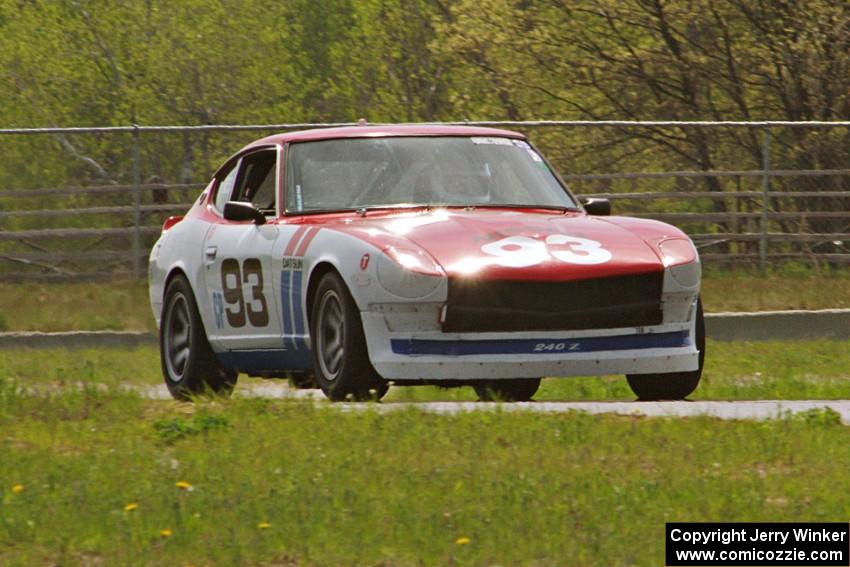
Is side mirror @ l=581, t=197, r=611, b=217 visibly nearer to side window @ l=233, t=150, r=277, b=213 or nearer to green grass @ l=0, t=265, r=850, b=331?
side window @ l=233, t=150, r=277, b=213

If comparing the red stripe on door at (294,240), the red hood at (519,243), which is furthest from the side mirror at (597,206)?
the red stripe on door at (294,240)

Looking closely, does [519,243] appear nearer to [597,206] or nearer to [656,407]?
[656,407]

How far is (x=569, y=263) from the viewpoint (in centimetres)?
990

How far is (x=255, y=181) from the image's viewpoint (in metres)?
12.4

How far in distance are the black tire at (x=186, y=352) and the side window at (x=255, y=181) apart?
70 cm

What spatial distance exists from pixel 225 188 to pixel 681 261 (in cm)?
356

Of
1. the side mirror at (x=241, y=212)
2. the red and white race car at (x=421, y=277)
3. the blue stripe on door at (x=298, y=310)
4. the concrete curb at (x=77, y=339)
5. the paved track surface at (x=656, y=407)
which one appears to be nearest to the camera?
the paved track surface at (x=656, y=407)

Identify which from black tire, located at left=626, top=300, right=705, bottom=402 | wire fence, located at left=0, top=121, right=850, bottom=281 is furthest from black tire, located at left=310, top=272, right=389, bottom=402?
wire fence, located at left=0, top=121, right=850, bottom=281

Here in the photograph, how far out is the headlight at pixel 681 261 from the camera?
1020 cm

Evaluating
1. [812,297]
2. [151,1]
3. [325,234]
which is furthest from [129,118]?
[325,234]

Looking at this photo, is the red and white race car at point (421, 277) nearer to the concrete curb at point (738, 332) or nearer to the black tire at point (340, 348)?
the black tire at point (340, 348)

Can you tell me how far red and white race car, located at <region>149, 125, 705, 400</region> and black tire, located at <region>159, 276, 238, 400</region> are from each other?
0.04 ft

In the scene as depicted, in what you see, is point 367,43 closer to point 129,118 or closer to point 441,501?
point 129,118

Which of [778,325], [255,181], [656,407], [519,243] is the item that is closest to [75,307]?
[778,325]
